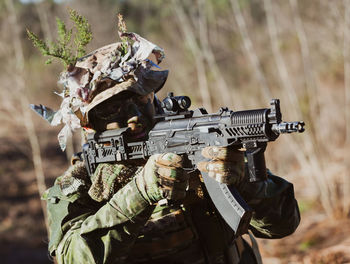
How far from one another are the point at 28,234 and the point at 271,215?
10.4 m

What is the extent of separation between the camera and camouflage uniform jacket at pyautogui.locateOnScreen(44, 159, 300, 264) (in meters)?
2.53

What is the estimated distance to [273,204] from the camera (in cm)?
297

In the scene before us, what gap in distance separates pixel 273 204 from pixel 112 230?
1.12 m

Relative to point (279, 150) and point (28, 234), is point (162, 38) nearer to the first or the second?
point (279, 150)

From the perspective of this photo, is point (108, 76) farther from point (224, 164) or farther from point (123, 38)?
point (224, 164)

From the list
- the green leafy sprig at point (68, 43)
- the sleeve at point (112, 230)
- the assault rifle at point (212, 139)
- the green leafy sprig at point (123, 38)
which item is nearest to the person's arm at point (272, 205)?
the assault rifle at point (212, 139)

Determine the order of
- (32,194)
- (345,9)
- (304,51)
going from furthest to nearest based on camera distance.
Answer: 1. (32,194)
2. (304,51)
3. (345,9)

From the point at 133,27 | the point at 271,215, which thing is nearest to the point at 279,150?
the point at 271,215

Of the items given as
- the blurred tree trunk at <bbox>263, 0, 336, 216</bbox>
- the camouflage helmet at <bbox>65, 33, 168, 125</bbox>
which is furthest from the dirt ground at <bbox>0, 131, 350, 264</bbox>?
the camouflage helmet at <bbox>65, 33, 168, 125</bbox>

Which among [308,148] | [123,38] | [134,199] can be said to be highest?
[123,38]

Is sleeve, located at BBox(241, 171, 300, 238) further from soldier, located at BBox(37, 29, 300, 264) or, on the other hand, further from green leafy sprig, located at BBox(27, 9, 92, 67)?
green leafy sprig, located at BBox(27, 9, 92, 67)

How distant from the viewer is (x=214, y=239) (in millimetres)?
2861

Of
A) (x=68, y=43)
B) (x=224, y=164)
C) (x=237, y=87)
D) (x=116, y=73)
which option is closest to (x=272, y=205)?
(x=224, y=164)

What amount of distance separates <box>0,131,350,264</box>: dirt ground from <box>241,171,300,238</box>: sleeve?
4.38ft
